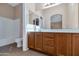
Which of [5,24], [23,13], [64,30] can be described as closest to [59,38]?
[64,30]

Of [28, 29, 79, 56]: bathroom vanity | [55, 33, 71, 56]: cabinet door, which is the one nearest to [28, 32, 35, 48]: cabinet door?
[28, 29, 79, 56]: bathroom vanity

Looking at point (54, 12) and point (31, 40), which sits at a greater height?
point (54, 12)

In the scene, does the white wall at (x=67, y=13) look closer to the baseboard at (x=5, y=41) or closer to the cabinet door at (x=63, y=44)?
the cabinet door at (x=63, y=44)

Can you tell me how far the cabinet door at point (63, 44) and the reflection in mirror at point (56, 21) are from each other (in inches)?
6.3

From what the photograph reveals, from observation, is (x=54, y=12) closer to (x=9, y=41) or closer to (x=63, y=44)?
(x=63, y=44)

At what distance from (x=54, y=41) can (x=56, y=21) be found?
0.97 ft

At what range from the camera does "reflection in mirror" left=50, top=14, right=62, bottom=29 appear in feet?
5.12

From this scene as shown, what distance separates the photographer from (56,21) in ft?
5.21

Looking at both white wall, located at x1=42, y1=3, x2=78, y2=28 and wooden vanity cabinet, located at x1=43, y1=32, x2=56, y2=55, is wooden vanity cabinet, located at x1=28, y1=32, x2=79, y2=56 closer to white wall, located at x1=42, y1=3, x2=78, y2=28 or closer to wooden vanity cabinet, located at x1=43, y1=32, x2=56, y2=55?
wooden vanity cabinet, located at x1=43, y1=32, x2=56, y2=55

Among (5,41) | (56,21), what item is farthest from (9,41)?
(56,21)

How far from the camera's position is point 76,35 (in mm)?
1530

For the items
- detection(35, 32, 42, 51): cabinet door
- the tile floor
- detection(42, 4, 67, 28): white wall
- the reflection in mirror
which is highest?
detection(42, 4, 67, 28): white wall

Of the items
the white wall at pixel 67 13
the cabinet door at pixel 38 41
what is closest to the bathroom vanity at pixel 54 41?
the cabinet door at pixel 38 41

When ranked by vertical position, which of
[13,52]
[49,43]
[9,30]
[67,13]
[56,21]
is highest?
[67,13]
